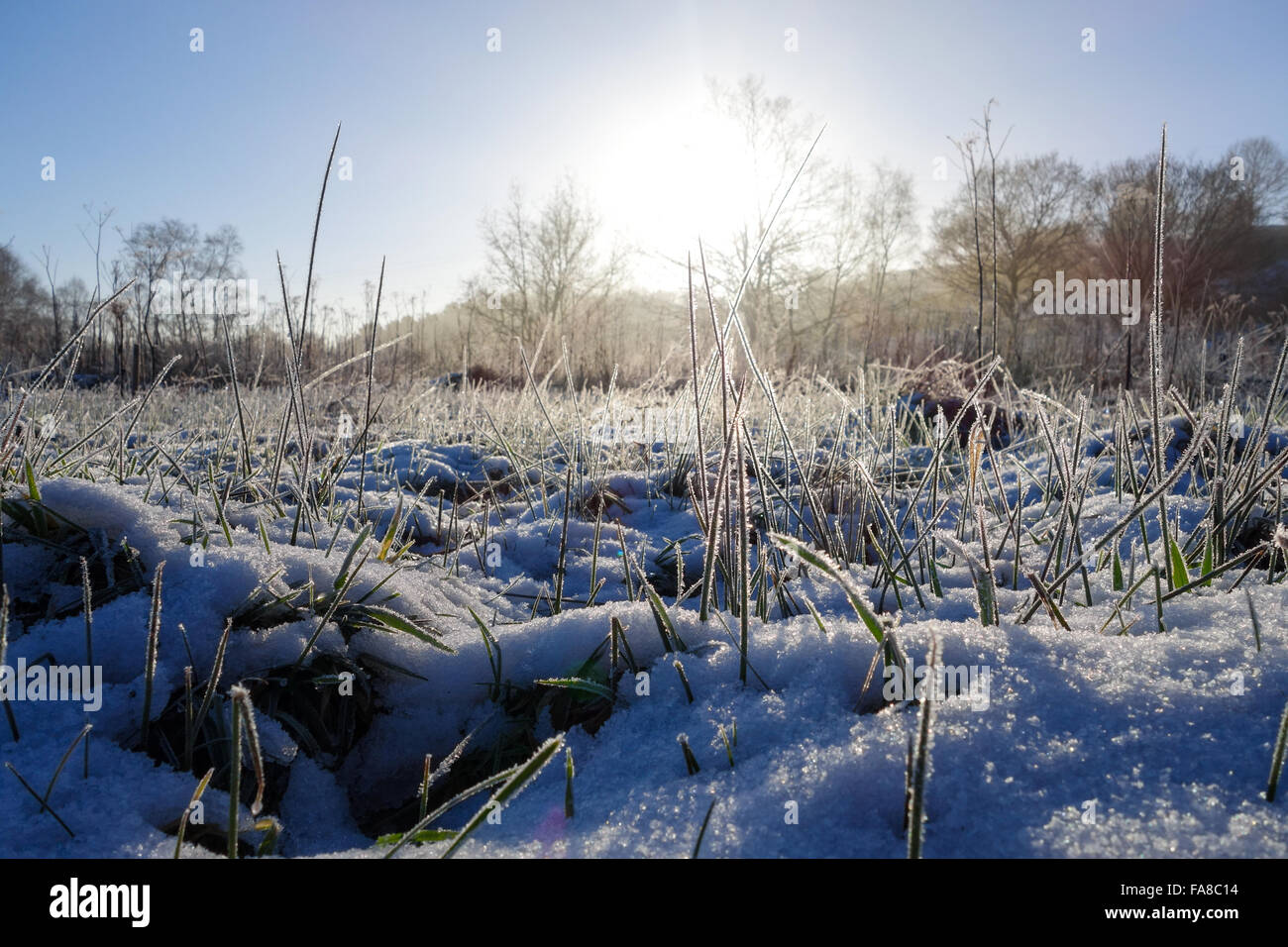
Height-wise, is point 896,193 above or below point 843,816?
above

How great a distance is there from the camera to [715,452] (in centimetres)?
282

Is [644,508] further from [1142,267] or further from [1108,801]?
[1142,267]

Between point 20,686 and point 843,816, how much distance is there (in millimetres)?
1044

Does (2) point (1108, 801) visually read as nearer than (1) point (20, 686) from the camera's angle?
Yes

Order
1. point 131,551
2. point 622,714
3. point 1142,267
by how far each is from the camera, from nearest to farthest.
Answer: point 622,714
point 131,551
point 1142,267

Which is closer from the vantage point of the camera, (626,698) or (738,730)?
(738,730)

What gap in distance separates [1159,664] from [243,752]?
114 cm

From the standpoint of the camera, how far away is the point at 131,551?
1195 millimetres
